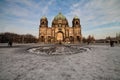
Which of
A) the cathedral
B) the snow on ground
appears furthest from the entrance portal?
the snow on ground

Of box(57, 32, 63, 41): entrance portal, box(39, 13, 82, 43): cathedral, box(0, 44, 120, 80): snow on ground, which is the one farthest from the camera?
box(57, 32, 63, 41): entrance portal

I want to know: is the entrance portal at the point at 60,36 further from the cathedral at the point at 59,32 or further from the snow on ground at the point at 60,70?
the snow on ground at the point at 60,70

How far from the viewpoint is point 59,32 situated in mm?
70875

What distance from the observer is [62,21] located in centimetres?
7181

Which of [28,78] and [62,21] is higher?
[62,21]

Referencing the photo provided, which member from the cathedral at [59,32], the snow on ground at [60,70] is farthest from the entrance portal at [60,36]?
the snow on ground at [60,70]

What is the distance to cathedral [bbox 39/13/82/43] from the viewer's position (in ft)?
227

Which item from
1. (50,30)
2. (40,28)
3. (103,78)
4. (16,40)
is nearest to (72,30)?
(50,30)

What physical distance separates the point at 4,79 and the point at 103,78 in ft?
14.1

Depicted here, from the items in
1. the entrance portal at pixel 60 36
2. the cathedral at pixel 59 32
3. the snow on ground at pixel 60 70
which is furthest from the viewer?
the entrance portal at pixel 60 36

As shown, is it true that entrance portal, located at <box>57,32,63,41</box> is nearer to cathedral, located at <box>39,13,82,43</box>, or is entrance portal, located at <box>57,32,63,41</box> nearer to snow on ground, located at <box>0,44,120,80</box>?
cathedral, located at <box>39,13,82,43</box>

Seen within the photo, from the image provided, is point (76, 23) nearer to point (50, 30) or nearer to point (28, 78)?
point (50, 30)

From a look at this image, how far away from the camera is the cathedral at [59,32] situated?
69.2 metres

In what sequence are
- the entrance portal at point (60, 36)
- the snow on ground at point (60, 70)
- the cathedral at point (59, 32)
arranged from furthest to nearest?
the entrance portal at point (60, 36) < the cathedral at point (59, 32) < the snow on ground at point (60, 70)
